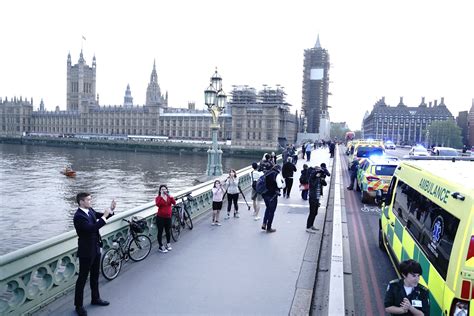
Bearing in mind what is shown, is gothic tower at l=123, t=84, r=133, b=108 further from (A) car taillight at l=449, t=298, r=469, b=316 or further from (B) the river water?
(A) car taillight at l=449, t=298, r=469, b=316

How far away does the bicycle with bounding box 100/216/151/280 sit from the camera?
22.3 feet

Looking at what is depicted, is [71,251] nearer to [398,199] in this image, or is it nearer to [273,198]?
[273,198]

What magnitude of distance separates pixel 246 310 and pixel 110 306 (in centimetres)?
197

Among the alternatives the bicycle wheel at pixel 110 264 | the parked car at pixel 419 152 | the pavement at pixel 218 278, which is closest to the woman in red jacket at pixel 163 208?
the pavement at pixel 218 278

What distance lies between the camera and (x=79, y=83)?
166m

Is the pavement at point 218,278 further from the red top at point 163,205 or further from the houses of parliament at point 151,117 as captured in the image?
the houses of parliament at point 151,117

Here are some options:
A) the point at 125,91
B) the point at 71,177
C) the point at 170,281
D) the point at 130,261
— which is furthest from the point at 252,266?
the point at 125,91

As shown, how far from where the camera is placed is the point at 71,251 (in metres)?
6.15

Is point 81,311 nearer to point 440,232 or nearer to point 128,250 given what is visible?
point 128,250

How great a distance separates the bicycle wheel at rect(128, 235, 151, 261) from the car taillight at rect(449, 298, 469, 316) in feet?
18.0

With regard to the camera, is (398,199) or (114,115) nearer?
(398,199)

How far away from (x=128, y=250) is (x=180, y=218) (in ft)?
7.45

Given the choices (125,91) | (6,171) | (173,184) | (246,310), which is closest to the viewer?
(246,310)

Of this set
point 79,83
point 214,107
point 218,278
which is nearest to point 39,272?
point 218,278
